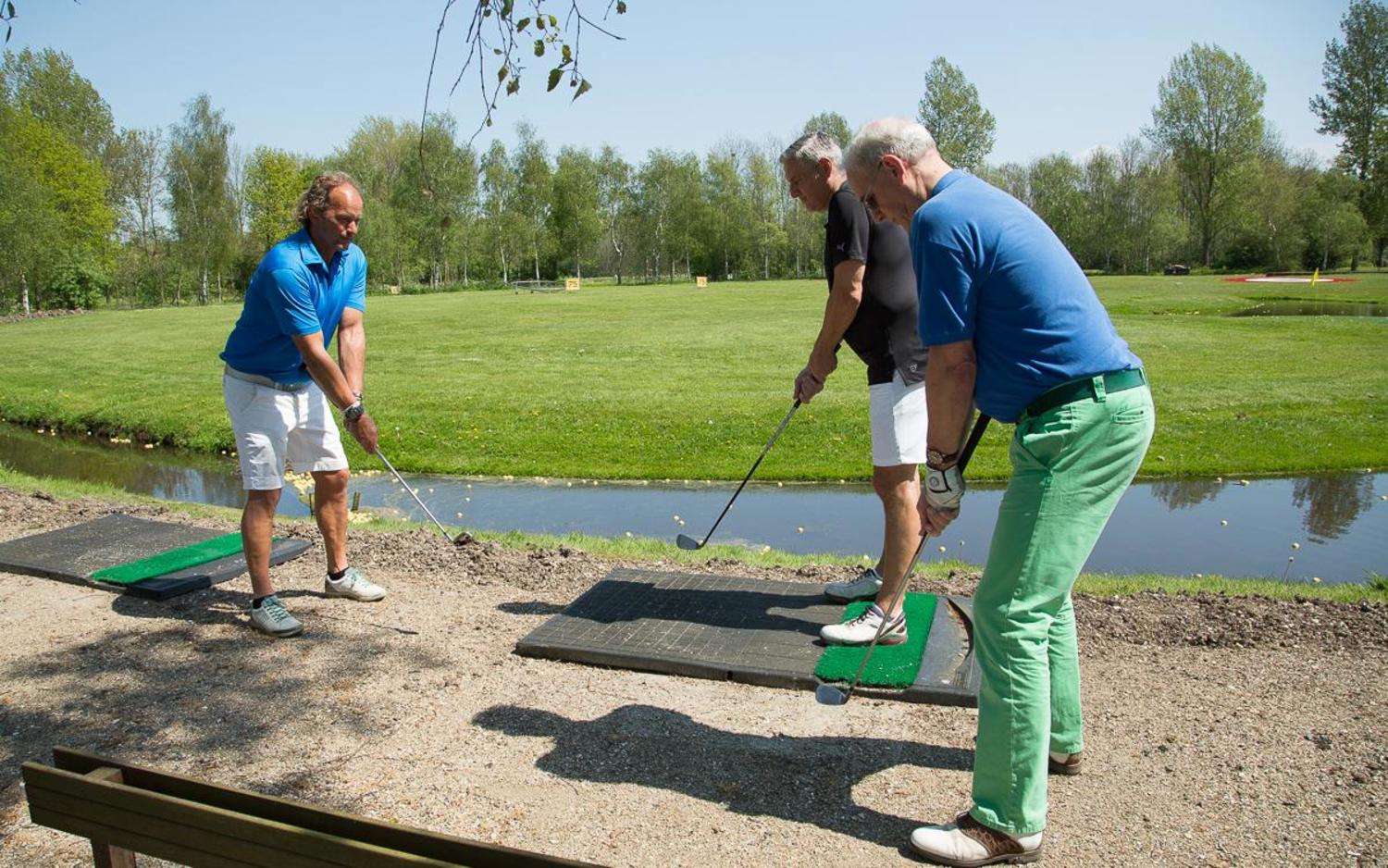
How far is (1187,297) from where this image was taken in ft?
120

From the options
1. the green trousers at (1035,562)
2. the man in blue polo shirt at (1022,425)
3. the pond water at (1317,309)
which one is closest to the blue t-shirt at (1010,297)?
the man in blue polo shirt at (1022,425)

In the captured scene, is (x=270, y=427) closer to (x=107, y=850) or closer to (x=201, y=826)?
(x=107, y=850)

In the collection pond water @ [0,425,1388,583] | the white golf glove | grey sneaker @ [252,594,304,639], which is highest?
the white golf glove

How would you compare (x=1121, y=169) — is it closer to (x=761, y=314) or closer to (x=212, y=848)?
(x=761, y=314)

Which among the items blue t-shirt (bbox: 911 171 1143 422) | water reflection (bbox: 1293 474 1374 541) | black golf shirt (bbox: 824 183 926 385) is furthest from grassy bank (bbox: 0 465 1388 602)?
blue t-shirt (bbox: 911 171 1143 422)

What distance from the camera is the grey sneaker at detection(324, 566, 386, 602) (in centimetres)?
567

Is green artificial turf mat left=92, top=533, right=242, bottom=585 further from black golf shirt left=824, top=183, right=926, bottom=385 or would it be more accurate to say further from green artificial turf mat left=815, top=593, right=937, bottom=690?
black golf shirt left=824, top=183, right=926, bottom=385

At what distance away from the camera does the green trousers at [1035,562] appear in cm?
294

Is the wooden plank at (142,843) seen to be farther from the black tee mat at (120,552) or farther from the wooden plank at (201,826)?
the black tee mat at (120,552)

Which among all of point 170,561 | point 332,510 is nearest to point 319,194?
point 332,510

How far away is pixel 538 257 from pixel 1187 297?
56.9 m

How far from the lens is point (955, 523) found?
906 centimetres

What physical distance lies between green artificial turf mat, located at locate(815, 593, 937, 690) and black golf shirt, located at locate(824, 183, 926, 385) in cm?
129

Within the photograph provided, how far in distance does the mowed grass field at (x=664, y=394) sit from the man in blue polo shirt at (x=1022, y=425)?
25.3 ft
